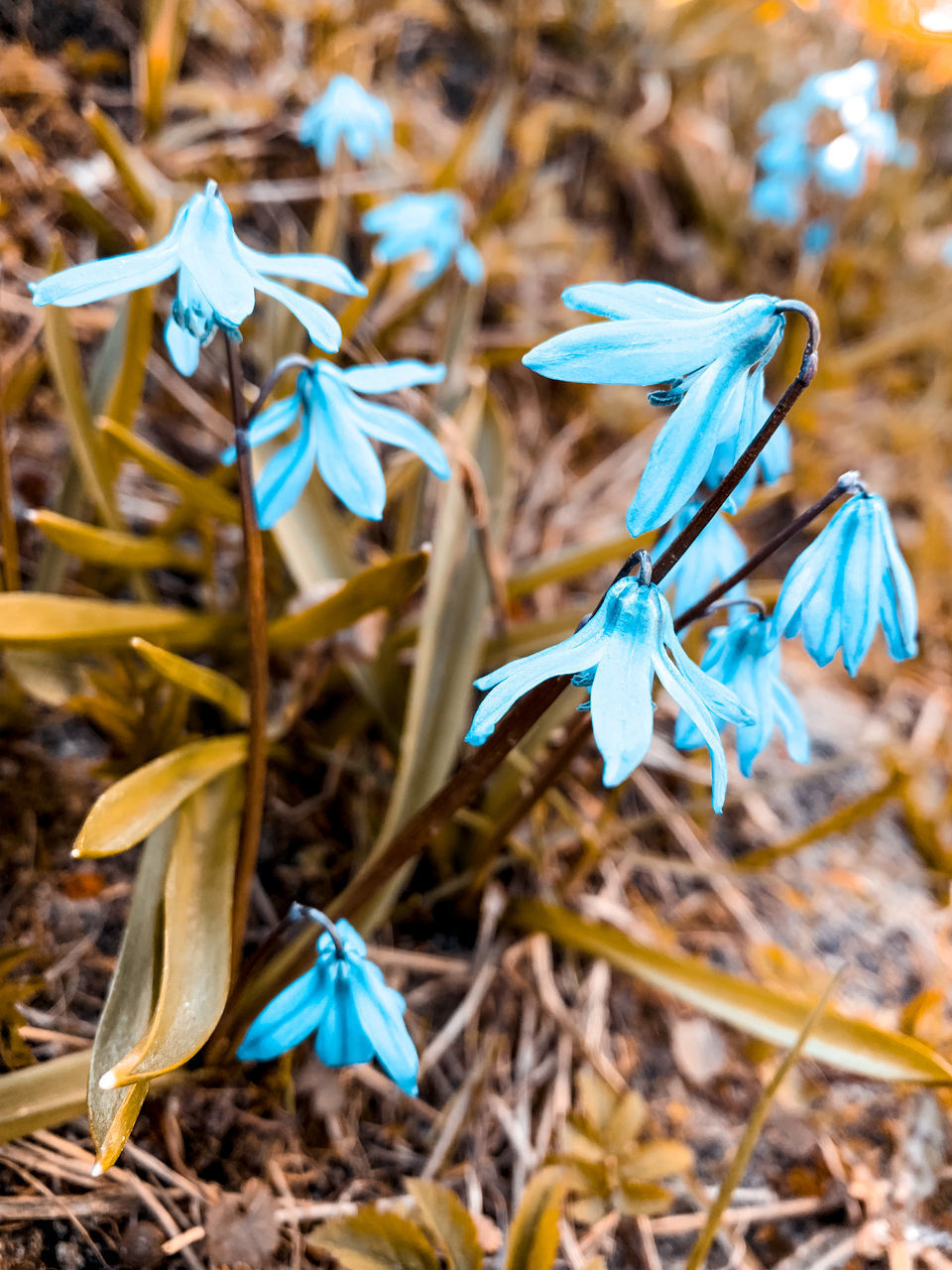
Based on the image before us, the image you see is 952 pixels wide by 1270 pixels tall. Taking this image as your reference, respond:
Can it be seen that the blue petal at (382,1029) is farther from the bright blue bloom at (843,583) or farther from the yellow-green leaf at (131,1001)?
the bright blue bloom at (843,583)

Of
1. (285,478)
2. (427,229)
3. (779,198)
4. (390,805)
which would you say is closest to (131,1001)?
(390,805)

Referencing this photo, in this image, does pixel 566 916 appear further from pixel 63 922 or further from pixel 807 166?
pixel 807 166

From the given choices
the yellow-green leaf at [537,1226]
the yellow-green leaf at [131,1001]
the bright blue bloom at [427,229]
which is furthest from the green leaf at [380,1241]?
the bright blue bloom at [427,229]

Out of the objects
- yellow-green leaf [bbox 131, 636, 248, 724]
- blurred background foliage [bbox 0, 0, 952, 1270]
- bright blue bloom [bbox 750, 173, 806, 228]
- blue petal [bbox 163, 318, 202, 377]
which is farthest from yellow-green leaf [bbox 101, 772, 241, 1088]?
bright blue bloom [bbox 750, 173, 806, 228]

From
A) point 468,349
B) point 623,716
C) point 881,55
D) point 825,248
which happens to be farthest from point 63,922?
point 881,55

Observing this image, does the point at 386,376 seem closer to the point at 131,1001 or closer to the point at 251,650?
the point at 251,650

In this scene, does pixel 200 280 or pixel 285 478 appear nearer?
pixel 200 280

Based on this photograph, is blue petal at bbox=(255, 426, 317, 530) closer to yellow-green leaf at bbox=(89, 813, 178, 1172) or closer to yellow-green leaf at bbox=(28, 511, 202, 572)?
yellow-green leaf at bbox=(28, 511, 202, 572)
